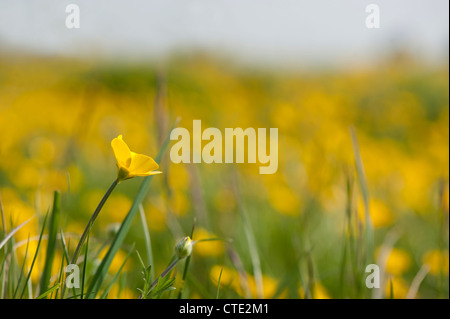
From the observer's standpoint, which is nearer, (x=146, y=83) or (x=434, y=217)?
(x=434, y=217)

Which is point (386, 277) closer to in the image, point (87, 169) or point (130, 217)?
point (130, 217)

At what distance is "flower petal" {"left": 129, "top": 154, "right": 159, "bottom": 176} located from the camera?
1.60 feet

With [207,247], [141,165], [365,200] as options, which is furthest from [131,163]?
[207,247]

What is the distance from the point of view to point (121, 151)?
483 mm

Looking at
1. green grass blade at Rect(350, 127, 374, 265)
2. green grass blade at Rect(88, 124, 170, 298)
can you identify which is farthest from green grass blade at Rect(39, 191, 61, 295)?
green grass blade at Rect(350, 127, 374, 265)

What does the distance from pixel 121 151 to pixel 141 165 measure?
2 cm

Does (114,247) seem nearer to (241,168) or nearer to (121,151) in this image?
(121,151)

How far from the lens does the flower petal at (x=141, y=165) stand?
0.49 metres

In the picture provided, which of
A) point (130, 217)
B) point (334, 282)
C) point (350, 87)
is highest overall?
point (350, 87)

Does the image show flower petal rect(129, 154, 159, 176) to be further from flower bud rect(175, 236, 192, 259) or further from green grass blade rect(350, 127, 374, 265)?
green grass blade rect(350, 127, 374, 265)

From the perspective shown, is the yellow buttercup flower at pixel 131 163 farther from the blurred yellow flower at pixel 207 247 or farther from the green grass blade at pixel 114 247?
the blurred yellow flower at pixel 207 247

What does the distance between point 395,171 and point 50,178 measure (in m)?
1.38

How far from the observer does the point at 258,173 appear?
186cm

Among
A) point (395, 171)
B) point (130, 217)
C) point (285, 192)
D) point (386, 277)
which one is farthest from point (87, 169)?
point (130, 217)
